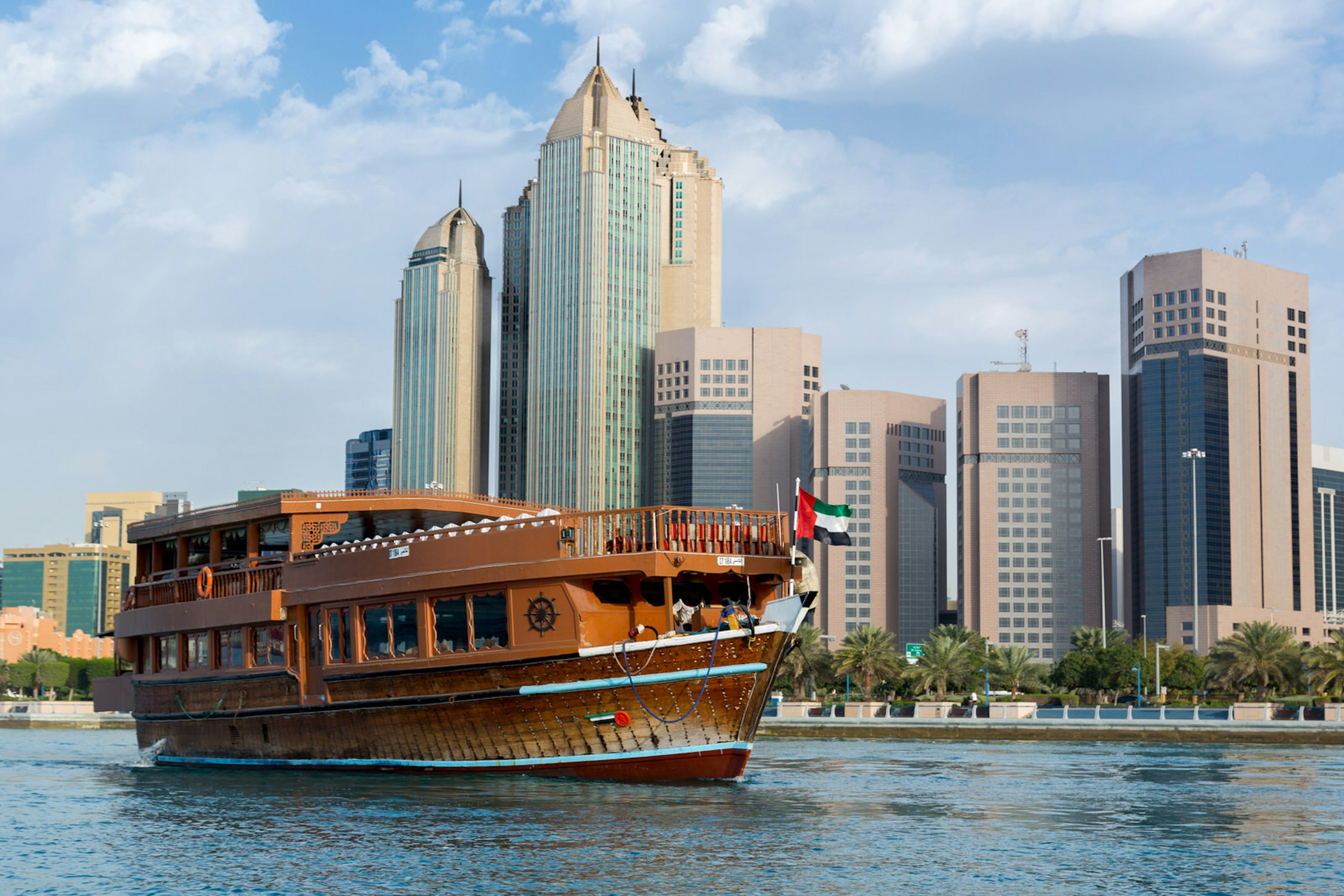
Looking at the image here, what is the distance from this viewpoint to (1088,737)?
56.5 meters

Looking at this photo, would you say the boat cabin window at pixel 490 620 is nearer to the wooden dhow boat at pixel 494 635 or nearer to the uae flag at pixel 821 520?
the wooden dhow boat at pixel 494 635

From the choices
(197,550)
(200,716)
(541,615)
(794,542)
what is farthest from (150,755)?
(794,542)

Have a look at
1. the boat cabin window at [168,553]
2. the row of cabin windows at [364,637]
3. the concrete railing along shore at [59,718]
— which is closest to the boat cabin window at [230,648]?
the row of cabin windows at [364,637]

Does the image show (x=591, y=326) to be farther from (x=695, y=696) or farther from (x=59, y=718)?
(x=695, y=696)

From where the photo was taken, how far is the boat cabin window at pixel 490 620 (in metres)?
28.4

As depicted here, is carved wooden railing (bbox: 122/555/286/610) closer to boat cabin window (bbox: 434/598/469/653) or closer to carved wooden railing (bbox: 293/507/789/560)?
boat cabin window (bbox: 434/598/469/653)

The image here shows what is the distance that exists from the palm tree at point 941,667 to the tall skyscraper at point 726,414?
97570 mm

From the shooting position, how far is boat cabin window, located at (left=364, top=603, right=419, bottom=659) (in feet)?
98.2

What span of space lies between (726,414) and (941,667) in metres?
104

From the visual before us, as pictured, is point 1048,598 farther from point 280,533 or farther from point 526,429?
point 280,533

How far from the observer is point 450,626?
95.9 feet

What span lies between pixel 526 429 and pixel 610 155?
37064 mm

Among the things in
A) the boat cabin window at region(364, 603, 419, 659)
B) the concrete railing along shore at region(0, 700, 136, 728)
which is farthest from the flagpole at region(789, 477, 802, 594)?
the concrete railing along shore at region(0, 700, 136, 728)

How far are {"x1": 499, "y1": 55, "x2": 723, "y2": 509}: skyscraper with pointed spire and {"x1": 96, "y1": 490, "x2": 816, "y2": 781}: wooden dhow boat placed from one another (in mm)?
144970
